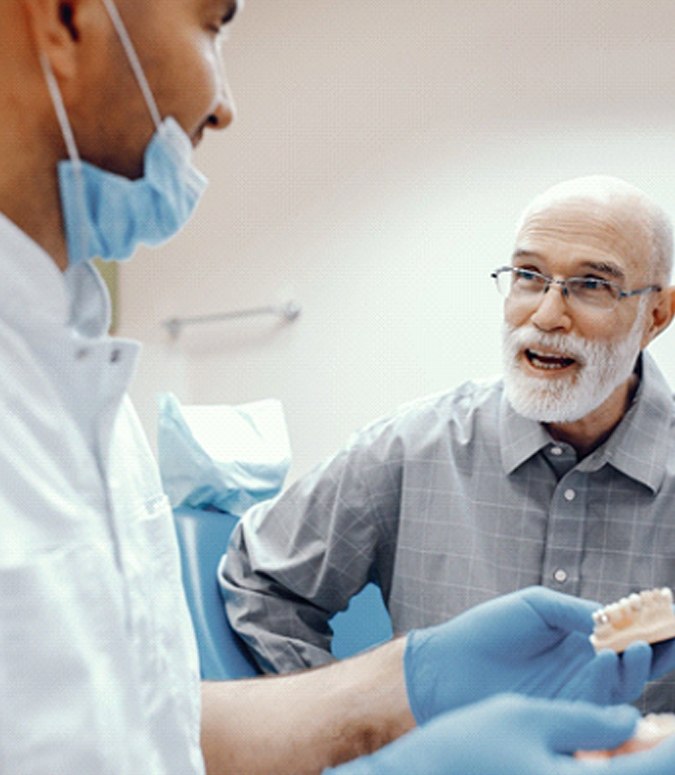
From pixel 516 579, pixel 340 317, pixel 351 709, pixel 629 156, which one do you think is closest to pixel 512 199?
pixel 629 156

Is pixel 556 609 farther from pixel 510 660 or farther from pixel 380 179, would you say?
pixel 380 179

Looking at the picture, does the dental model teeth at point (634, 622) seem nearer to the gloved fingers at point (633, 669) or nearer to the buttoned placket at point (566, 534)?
the gloved fingers at point (633, 669)

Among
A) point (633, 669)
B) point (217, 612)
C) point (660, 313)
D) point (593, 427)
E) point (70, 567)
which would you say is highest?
point (660, 313)

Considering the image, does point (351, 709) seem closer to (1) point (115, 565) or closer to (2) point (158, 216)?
(1) point (115, 565)

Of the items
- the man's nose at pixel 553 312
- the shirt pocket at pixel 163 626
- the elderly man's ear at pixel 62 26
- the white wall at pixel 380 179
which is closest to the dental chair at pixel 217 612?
the man's nose at pixel 553 312

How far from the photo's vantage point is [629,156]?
2543 millimetres

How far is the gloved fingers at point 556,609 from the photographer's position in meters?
1.06

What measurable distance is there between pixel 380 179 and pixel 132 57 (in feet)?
7.37

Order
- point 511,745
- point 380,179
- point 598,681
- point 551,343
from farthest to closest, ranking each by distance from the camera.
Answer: point 380,179
point 551,343
point 598,681
point 511,745

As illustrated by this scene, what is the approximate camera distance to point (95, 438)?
2.47 feet

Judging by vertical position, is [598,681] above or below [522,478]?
below

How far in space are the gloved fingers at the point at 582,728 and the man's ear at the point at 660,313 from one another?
1.10 metres

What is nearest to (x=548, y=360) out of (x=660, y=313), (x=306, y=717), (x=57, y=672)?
(x=660, y=313)

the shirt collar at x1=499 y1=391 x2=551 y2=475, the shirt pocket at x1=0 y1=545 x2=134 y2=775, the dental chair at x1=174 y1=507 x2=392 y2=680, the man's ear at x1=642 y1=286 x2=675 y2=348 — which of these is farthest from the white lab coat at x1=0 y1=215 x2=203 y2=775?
the man's ear at x1=642 y1=286 x2=675 y2=348
